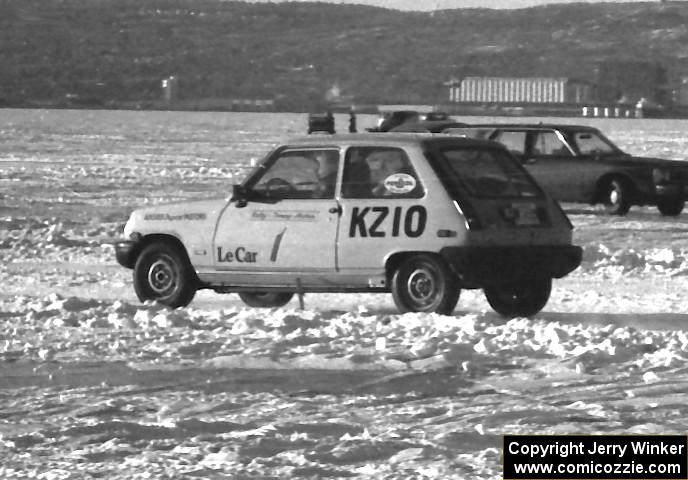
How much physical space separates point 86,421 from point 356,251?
16.1 feet

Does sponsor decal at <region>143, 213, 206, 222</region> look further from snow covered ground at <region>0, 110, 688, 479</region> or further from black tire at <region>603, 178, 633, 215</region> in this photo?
black tire at <region>603, 178, 633, 215</region>

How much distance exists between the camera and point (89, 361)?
1150 centimetres

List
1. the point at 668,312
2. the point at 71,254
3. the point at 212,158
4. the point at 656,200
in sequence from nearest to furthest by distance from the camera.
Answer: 1. the point at 668,312
2. the point at 71,254
3. the point at 656,200
4. the point at 212,158

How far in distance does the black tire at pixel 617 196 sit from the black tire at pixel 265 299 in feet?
45.1

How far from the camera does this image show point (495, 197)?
45.2 ft

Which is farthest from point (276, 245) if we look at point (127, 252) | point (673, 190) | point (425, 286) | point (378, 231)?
point (673, 190)

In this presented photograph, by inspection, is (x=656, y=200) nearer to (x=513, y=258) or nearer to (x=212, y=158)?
(x=513, y=258)

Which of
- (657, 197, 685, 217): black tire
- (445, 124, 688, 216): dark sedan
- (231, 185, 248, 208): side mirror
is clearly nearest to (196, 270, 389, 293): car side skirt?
(231, 185, 248, 208): side mirror

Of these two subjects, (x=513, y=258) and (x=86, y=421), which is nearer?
(x=86, y=421)

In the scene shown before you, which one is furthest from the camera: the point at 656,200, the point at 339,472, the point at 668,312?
the point at 656,200

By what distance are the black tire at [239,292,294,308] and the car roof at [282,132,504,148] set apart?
1463 millimetres

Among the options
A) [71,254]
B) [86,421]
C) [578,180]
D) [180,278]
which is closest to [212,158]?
[578,180]

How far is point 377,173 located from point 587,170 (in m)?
15.2

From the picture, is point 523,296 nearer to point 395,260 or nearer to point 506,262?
point 506,262
